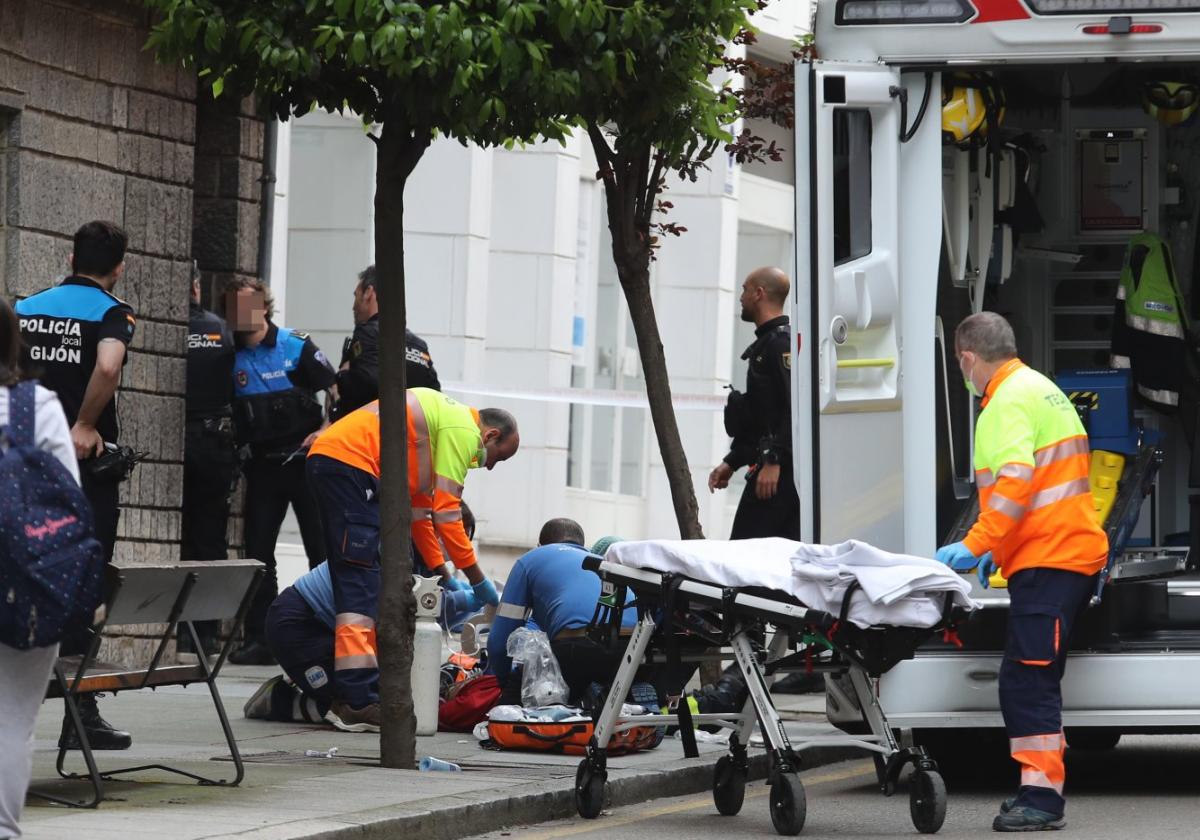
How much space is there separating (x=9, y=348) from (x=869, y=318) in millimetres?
3798

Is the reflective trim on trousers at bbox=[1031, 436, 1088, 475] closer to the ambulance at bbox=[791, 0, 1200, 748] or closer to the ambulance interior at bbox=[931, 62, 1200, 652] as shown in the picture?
the ambulance at bbox=[791, 0, 1200, 748]

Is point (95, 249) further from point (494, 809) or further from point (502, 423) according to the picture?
point (494, 809)

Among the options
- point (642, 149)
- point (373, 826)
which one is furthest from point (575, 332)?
point (373, 826)

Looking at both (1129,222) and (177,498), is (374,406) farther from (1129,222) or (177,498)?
(1129,222)

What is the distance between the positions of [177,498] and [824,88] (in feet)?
16.8

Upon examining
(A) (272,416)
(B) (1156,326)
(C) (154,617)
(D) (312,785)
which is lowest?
(D) (312,785)

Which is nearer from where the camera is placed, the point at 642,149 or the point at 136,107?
the point at 642,149

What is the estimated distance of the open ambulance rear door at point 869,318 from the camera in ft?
28.4

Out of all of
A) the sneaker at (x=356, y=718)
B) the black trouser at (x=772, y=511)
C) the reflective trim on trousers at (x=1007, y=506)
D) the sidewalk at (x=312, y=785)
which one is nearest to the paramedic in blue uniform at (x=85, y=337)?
the sidewalk at (x=312, y=785)

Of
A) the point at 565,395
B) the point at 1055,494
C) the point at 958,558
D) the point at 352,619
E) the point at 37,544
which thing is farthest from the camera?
the point at 565,395

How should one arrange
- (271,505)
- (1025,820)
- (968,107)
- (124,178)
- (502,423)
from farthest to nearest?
1. (271,505)
2. (124,178)
3. (502,423)
4. (968,107)
5. (1025,820)

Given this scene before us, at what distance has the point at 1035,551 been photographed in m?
7.91

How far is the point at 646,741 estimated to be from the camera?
9.40 m

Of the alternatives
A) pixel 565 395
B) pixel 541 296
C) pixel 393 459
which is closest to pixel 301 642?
pixel 393 459
